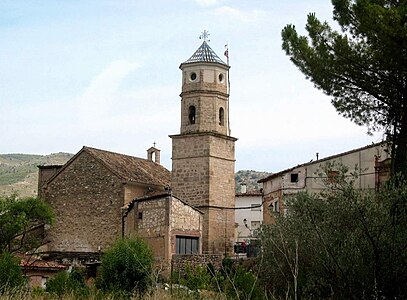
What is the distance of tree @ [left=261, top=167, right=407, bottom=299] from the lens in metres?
16.0

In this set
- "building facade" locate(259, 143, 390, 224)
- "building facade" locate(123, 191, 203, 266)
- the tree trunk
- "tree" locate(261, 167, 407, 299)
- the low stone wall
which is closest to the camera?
"tree" locate(261, 167, 407, 299)

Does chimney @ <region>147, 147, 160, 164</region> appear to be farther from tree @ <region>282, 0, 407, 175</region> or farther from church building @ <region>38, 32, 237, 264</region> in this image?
tree @ <region>282, 0, 407, 175</region>

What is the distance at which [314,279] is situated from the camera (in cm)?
1694

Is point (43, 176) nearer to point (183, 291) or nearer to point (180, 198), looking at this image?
point (180, 198)

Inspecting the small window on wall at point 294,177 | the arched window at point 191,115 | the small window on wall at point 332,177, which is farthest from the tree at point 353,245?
the arched window at point 191,115

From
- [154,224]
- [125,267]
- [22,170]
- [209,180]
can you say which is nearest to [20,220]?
[154,224]

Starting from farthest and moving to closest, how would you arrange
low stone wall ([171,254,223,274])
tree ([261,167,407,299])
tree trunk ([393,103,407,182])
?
low stone wall ([171,254,223,274])
tree trunk ([393,103,407,182])
tree ([261,167,407,299])

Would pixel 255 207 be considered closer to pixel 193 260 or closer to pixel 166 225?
pixel 166 225

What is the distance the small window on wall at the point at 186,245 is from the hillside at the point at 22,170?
45.4m

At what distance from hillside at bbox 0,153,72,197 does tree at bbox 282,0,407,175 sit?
63017 millimetres

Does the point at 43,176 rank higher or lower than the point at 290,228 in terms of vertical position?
higher

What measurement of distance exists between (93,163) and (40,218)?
4.43 metres

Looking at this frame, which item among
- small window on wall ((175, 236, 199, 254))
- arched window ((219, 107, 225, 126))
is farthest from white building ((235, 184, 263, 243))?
small window on wall ((175, 236, 199, 254))

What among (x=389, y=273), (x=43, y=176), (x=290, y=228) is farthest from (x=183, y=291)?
(x=43, y=176)
